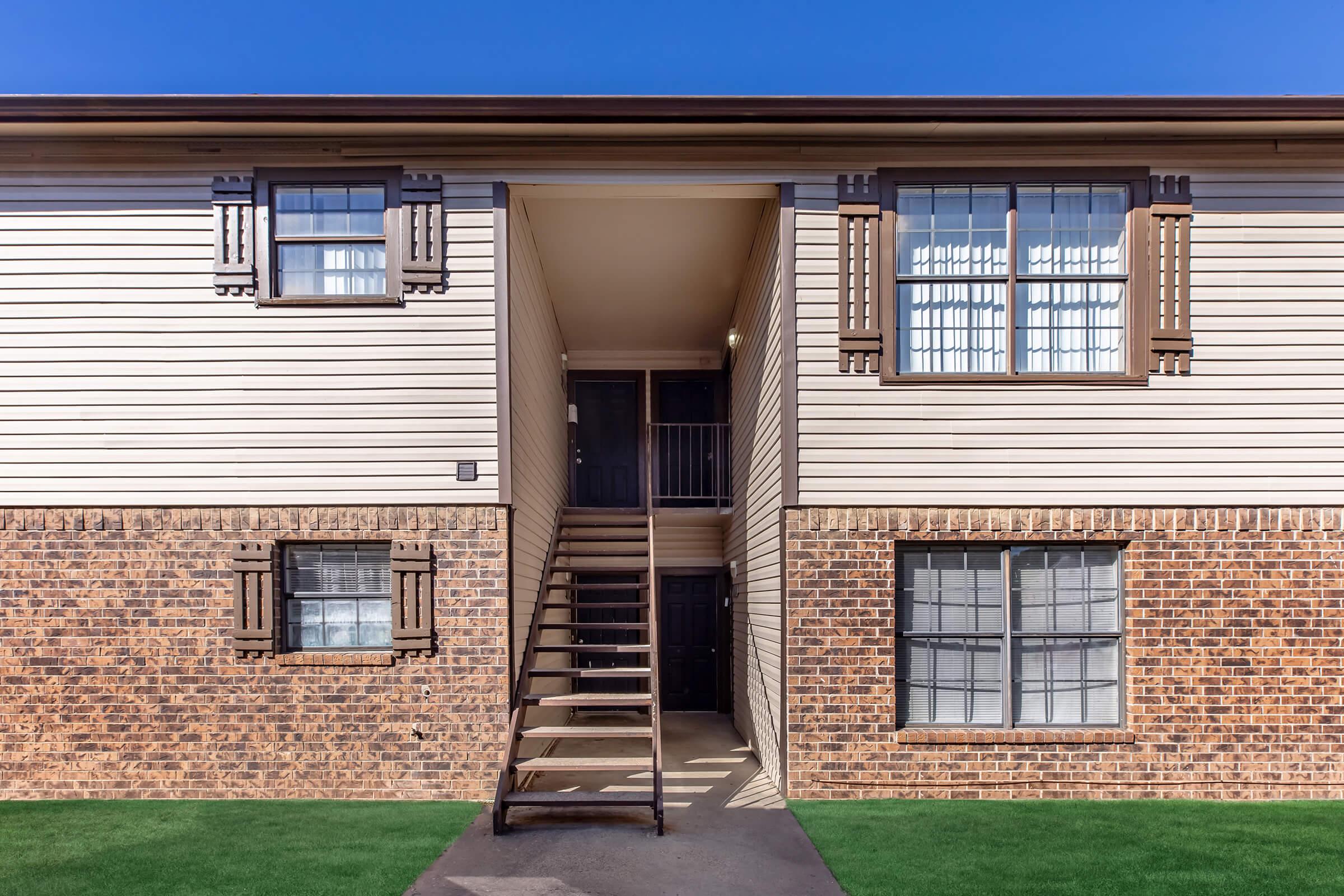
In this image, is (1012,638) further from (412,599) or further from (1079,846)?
(412,599)

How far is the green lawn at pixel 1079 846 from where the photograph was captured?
195 inches

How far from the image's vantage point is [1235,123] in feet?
21.7

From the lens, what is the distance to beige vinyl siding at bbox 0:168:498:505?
22.1ft

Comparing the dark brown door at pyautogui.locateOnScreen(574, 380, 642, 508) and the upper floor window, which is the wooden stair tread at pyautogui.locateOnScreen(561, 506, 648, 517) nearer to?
the dark brown door at pyautogui.locateOnScreen(574, 380, 642, 508)

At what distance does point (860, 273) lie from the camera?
6.84 metres

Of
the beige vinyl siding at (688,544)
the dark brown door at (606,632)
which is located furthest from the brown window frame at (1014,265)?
the dark brown door at (606,632)

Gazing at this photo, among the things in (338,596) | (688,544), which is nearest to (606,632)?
(688,544)

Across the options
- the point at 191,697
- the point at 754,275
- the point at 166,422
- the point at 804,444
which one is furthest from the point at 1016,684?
the point at 166,422

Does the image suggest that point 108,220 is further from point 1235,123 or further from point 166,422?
point 1235,123

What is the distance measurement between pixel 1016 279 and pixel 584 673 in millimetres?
4741

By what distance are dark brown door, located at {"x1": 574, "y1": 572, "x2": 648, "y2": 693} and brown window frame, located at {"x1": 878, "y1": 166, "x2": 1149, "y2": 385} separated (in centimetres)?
603

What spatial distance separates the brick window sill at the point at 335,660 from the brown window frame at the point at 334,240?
2.78 metres

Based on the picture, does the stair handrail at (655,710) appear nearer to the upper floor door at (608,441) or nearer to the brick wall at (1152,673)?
A: the brick wall at (1152,673)

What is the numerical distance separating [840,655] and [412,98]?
540cm
